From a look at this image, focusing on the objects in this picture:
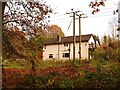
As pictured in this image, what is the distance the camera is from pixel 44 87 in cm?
391

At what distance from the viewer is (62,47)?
384 cm

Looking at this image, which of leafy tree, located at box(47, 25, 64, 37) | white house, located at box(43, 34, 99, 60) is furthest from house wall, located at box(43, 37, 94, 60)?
leafy tree, located at box(47, 25, 64, 37)

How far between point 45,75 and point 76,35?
760 millimetres

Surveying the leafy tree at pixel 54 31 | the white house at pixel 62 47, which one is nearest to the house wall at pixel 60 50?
the white house at pixel 62 47

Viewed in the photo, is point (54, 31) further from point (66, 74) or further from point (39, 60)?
point (66, 74)

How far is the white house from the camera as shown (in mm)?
3743

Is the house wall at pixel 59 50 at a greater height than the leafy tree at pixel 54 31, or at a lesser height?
lesser

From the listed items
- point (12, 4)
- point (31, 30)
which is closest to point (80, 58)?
point (31, 30)

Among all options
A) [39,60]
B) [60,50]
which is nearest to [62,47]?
[60,50]

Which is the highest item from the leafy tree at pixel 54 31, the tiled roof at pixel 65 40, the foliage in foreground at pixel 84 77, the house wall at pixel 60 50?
the leafy tree at pixel 54 31

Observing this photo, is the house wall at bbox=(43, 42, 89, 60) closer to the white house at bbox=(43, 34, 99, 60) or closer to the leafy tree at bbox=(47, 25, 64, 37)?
the white house at bbox=(43, 34, 99, 60)

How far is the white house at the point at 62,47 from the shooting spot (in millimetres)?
3743

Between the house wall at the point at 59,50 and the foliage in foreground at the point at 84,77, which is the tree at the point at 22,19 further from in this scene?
the foliage in foreground at the point at 84,77

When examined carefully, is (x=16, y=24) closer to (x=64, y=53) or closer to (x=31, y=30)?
(x=31, y=30)
